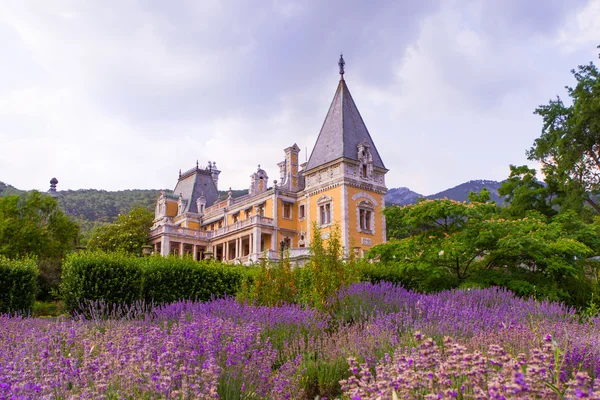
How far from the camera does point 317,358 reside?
6867 mm

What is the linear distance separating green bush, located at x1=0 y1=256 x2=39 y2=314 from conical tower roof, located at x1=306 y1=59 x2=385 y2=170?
1093 inches

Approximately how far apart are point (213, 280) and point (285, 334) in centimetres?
996

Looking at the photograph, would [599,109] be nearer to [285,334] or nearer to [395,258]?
[395,258]

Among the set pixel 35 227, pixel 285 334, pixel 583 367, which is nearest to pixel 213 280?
pixel 285 334

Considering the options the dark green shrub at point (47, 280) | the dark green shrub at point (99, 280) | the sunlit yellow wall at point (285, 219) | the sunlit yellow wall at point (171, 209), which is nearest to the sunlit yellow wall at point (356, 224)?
the sunlit yellow wall at point (285, 219)

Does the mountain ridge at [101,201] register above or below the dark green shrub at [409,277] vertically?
above

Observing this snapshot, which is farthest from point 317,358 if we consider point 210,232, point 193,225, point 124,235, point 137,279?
point 193,225

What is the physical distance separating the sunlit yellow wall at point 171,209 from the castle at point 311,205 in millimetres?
3804

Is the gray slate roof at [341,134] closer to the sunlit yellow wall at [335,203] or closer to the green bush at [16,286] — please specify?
the sunlit yellow wall at [335,203]

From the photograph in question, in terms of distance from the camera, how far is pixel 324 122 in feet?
146

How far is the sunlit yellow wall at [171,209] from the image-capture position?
193 feet

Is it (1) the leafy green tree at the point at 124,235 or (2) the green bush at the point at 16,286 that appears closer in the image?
(2) the green bush at the point at 16,286

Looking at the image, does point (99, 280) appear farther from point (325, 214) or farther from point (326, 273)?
point (325, 214)

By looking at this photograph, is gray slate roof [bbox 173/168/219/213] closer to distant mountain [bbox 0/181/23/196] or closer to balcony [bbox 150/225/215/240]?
balcony [bbox 150/225/215/240]
